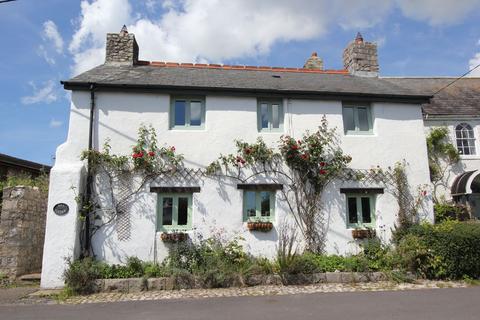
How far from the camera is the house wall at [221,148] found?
9438 millimetres

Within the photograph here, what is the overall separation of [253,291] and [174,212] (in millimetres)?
3218

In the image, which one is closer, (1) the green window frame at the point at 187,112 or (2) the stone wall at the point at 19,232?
(2) the stone wall at the point at 19,232

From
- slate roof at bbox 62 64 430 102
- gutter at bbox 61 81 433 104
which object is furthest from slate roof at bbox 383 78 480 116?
gutter at bbox 61 81 433 104

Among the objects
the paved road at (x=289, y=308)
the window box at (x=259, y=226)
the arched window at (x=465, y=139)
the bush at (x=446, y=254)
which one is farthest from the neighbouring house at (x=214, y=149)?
the arched window at (x=465, y=139)

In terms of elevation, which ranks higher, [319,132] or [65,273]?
[319,132]

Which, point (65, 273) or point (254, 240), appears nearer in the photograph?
point (65, 273)

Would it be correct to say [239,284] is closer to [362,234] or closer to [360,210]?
[362,234]

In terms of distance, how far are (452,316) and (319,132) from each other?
6.00m

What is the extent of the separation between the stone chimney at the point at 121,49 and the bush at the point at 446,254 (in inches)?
421

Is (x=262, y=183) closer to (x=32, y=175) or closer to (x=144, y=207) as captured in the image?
(x=144, y=207)

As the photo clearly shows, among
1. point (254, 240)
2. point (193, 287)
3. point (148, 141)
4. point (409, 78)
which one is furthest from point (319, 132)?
point (409, 78)

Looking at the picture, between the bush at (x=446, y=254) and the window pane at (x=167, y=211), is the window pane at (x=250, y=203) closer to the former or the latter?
the window pane at (x=167, y=211)

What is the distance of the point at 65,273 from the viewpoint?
812 cm

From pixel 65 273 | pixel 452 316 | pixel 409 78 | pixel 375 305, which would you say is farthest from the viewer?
pixel 409 78
